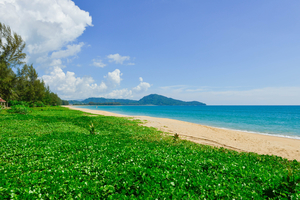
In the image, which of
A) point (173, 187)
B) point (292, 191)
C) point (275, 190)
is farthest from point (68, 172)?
point (292, 191)

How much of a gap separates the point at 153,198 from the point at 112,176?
250 centimetres

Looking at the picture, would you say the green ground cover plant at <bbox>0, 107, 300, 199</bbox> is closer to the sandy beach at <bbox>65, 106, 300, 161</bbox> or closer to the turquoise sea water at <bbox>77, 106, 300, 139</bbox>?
the sandy beach at <bbox>65, 106, 300, 161</bbox>

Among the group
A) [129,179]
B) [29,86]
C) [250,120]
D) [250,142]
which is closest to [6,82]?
[29,86]

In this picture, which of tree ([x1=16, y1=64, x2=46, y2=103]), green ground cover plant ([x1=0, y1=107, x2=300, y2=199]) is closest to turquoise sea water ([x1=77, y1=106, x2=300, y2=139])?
green ground cover plant ([x1=0, y1=107, x2=300, y2=199])

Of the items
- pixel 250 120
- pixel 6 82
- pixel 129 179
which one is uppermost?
pixel 6 82

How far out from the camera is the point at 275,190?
5.85m

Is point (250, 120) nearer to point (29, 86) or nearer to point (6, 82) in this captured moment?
point (6, 82)

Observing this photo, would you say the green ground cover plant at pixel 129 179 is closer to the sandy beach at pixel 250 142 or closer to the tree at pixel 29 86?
the sandy beach at pixel 250 142

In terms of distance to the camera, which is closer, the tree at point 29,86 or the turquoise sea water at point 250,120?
the turquoise sea water at point 250,120

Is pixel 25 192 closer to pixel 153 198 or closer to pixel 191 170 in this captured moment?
pixel 153 198

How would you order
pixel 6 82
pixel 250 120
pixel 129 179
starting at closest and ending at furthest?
pixel 129 179 → pixel 6 82 → pixel 250 120

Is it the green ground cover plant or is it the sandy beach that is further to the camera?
the sandy beach

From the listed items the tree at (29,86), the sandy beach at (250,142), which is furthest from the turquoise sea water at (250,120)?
the tree at (29,86)

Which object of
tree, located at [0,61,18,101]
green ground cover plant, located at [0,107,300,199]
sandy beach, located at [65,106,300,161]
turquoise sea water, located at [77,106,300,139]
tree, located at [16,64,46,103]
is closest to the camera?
green ground cover plant, located at [0,107,300,199]
